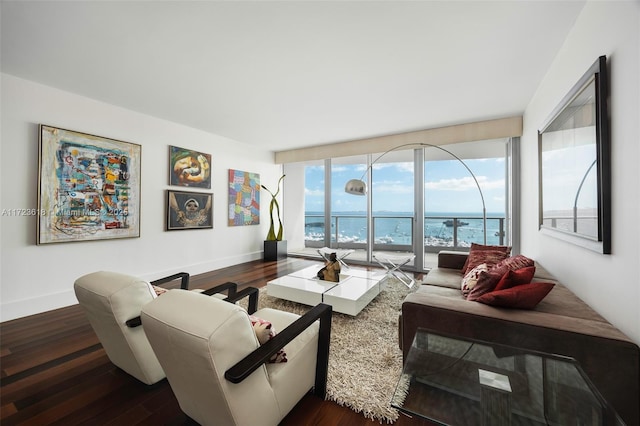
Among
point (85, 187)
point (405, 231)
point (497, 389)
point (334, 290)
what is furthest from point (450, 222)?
point (85, 187)

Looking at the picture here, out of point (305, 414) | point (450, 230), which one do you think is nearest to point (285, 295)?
point (305, 414)

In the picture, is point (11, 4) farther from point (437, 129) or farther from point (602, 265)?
point (437, 129)

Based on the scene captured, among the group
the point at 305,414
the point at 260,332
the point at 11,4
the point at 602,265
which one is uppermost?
the point at 11,4

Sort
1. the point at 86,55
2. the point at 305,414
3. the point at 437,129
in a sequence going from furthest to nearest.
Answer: the point at 437,129 < the point at 86,55 < the point at 305,414

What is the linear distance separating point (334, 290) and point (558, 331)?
2001mm

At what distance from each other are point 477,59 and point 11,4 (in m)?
3.75

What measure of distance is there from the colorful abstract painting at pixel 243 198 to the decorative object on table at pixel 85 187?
5.74 feet

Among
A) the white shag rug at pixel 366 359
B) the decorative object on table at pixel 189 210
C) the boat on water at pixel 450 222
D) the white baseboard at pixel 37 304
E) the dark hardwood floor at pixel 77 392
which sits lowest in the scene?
the dark hardwood floor at pixel 77 392

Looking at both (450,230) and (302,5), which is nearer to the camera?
(302,5)

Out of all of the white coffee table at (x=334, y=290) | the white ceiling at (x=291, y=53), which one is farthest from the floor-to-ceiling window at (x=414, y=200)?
the white coffee table at (x=334, y=290)

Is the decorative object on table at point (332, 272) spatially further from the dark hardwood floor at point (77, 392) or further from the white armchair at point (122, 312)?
the white armchair at point (122, 312)

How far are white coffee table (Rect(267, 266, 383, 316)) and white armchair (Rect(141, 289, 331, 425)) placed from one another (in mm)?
1348

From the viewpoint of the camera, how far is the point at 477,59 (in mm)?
2453

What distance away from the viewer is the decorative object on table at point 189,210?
13.8ft
